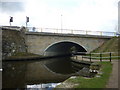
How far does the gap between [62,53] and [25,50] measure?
44.8 feet

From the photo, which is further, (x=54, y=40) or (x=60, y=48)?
(x=60, y=48)

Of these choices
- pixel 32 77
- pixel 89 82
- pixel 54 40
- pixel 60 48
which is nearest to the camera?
pixel 89 82

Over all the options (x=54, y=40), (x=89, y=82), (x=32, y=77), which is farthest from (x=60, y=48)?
(x=89, y=82)

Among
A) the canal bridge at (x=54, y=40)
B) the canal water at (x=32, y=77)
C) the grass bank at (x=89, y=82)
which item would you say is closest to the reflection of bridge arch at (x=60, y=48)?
the canal bridge at (x=54, y=40)

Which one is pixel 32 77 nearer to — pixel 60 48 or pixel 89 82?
pixel 89 82

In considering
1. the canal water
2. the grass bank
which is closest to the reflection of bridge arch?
the canal water

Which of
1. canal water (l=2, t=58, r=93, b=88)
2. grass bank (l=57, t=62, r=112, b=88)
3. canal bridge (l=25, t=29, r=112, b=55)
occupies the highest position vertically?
canal bridge (l=25, t=29, r=112, b=55)

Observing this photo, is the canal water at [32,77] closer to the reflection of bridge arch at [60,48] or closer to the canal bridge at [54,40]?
the canal bridge at [54,40]

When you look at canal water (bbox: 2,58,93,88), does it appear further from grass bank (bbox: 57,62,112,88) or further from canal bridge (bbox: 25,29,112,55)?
canal bridge (bbox: 25,29,112,55)

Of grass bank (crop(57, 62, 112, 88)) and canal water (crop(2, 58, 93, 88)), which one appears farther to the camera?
canal water (crop(2, 58, 93, 88))

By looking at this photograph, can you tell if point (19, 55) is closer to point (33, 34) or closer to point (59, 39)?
point (33, 34)

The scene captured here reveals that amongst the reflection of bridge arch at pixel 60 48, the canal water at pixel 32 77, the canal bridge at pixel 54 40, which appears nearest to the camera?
the canal water at pixel 32 77

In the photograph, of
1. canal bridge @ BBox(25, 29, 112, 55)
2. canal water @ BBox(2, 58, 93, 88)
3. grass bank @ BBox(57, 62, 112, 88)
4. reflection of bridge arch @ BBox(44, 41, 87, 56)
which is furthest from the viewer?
reflection of bridge arch @ BBox(44, 41, 87, 56)

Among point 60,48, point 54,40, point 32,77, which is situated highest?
point 54,40
